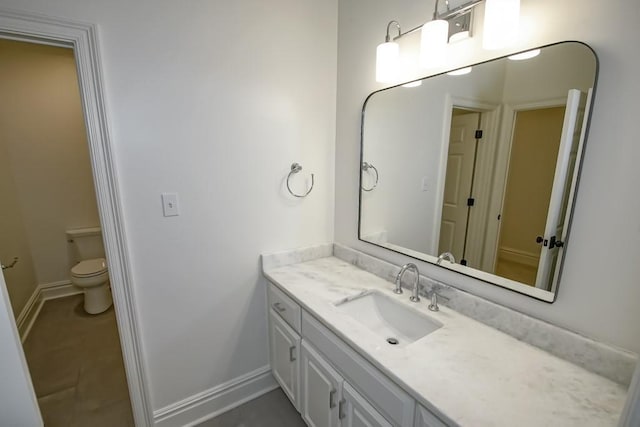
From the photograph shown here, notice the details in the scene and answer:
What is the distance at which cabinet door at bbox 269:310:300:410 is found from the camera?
1.55 m

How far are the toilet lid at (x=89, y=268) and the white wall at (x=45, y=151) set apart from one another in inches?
18.0

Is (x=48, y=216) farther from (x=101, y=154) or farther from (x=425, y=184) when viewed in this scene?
(x=425, y=184)

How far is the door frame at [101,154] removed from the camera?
1.10 metres

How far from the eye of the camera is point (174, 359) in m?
1.60

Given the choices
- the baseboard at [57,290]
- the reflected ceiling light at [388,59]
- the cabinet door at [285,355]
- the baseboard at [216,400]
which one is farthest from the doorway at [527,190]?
the baseboard at [57,290]

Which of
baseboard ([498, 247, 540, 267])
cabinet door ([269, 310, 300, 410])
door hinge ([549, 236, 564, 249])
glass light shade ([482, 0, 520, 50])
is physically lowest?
cabinet door ([269, 310, 300, 410])

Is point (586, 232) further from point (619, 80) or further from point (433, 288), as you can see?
point (433, 288)

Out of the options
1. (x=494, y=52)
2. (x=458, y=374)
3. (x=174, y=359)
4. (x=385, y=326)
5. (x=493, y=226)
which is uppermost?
(x=494, y=52)

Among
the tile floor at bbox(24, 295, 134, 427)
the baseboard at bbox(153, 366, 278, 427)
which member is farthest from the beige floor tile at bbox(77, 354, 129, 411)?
the baseboard at bbox(153, 366, 278, 427)

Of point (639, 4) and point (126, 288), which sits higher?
point (639, 4)

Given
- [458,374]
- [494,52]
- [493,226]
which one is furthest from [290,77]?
[458,374]

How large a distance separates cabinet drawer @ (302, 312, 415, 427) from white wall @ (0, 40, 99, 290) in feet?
9.57

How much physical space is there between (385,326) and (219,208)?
1072 millimetres

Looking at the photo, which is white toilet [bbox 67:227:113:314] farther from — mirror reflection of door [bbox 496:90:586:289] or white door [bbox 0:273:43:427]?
mirror reflection of door [bbox 496:90:586:289]
